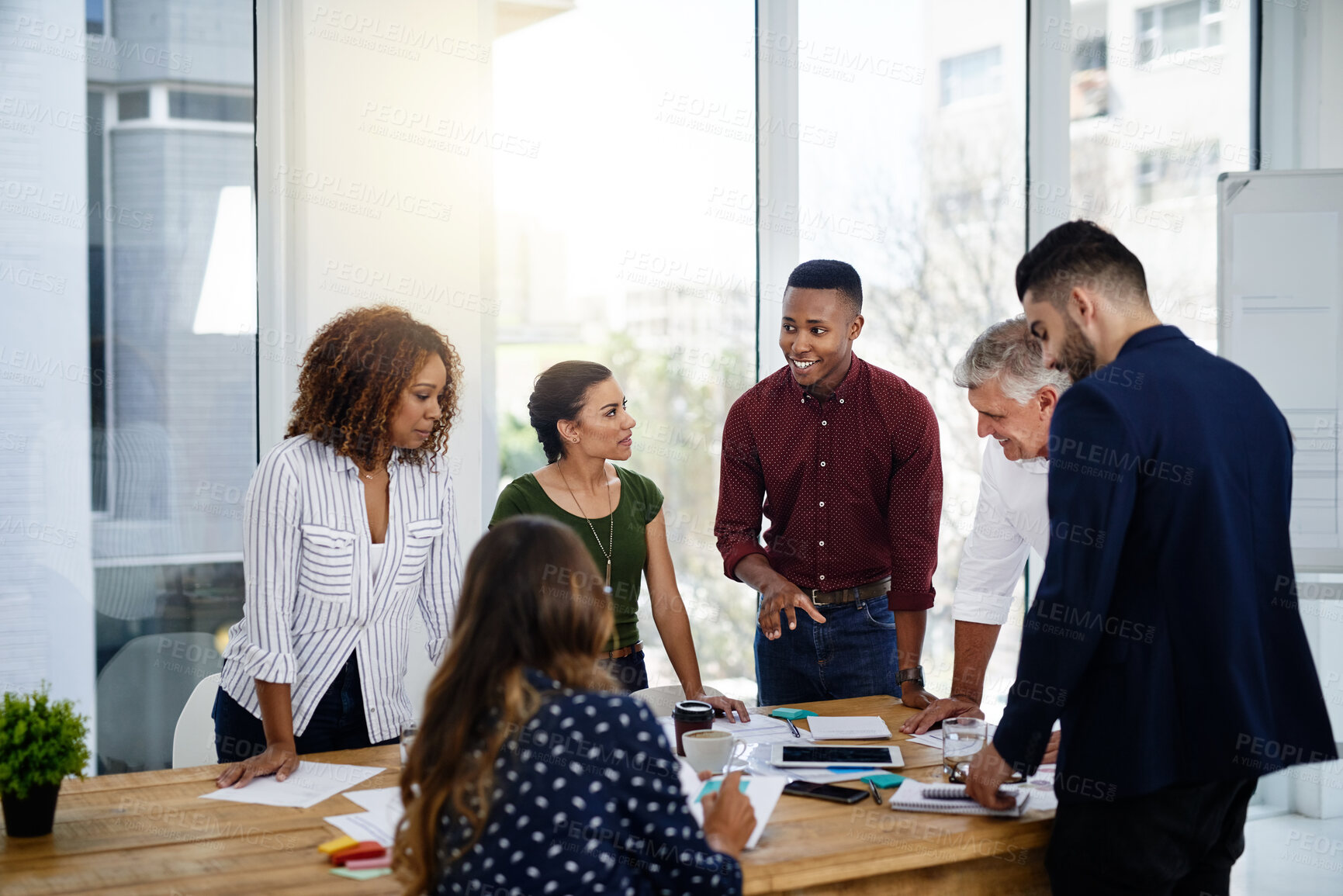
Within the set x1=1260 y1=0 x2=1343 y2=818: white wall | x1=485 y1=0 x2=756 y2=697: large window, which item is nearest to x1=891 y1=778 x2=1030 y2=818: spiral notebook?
x1=485 y1=0 x2=756 y2=697: large window

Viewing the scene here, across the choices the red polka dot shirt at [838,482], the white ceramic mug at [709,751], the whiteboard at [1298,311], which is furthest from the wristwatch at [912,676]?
the whiteboard at [1298,311]

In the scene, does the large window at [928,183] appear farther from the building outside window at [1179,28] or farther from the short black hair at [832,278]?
the short black hair at [832,278]

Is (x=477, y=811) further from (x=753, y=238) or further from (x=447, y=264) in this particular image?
(x=753, y=238)

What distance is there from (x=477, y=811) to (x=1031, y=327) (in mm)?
1197

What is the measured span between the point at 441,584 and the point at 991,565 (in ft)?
4.14

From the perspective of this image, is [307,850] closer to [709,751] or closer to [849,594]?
[709,751]

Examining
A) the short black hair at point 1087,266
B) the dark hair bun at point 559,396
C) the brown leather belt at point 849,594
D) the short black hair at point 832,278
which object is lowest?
the brown leather belt at point 849,594

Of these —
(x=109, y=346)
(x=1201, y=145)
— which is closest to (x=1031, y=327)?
(x=109, y=346)

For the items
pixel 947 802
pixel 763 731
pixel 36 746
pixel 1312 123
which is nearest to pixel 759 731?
pixel 763 731

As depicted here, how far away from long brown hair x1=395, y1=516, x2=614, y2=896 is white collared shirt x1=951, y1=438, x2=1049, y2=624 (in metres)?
1.36

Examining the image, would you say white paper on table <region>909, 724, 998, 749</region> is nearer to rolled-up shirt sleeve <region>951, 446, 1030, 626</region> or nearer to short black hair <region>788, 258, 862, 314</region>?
rolled-up shirt sleeve <region>951, 446, 1030, 626</region>

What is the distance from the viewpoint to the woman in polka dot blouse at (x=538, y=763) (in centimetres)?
→ 139

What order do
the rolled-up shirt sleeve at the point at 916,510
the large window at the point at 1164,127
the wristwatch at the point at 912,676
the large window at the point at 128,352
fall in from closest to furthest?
the wristwatch at the point at 912,676 → the rolled-up shirt sleeve at the point at 916,510 → the large window at the point at 128,352 → the large window at the point at 1164,127

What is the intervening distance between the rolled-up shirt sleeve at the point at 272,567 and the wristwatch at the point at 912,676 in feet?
4.61
